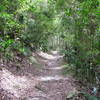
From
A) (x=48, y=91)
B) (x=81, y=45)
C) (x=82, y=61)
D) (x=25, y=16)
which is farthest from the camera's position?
(x=25, y=16)

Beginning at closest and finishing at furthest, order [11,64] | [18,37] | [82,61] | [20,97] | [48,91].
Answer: [20,97] → [48,91] → [82,61] → [11,64] → [18,37]

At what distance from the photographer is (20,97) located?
6.82 m

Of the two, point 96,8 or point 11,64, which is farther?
point 11,64

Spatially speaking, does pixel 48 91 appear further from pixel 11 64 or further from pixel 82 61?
pixel 11 64

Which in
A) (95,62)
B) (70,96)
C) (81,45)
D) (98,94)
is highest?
(81,45)

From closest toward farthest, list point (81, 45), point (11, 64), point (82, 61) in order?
point (81, 45)
point (82, 61)
point (11, 64)

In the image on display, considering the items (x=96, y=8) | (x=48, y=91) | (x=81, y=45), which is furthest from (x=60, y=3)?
(x=48, y=91)

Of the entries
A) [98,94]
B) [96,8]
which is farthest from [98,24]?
[98,94]

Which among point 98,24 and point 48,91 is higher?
point 98,24

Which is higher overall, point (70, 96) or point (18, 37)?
point (18, 37)

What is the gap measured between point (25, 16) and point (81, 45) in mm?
8781

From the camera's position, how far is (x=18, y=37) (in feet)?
49.6

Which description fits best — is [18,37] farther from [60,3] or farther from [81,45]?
[81,45]

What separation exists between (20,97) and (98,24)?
5.19m
